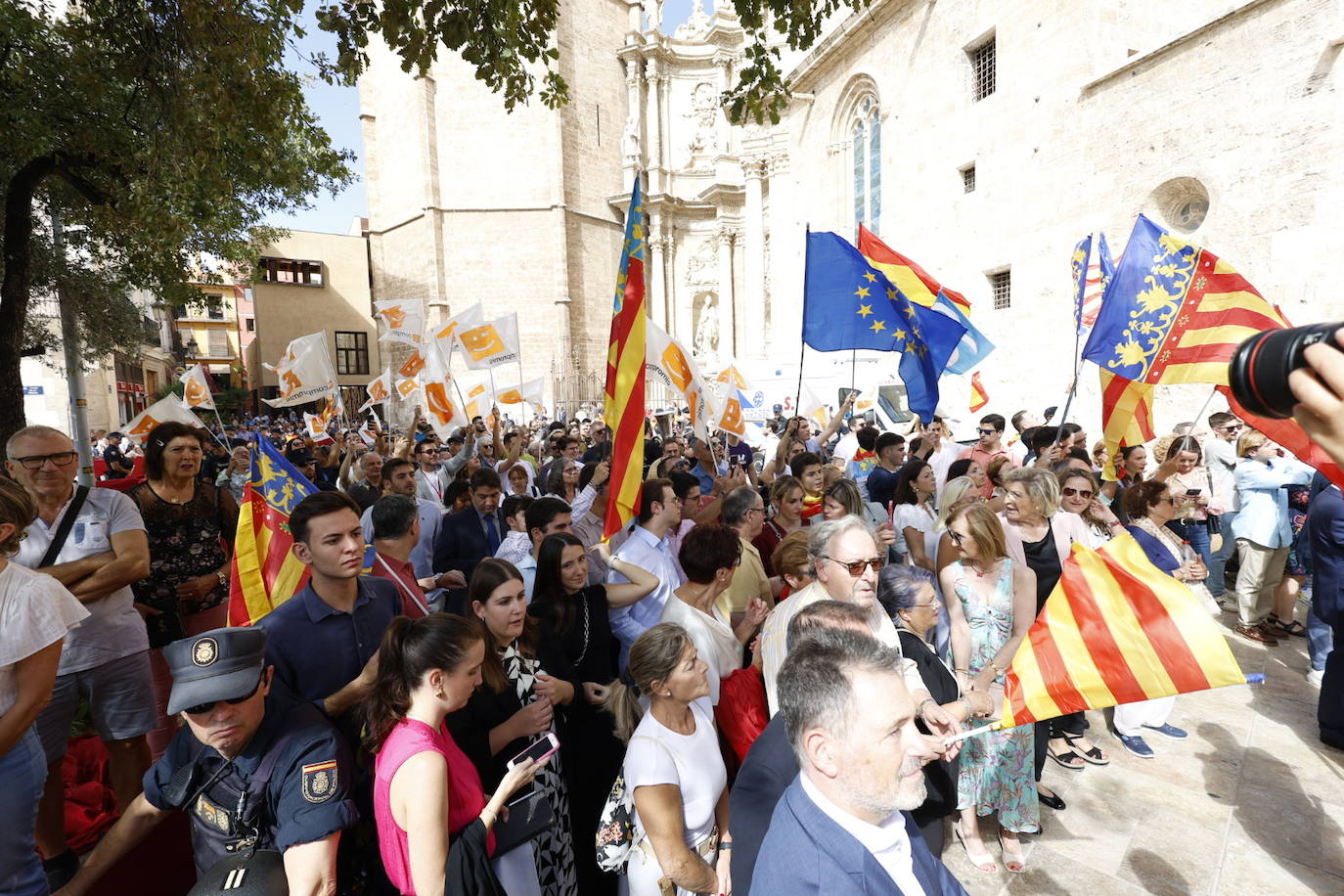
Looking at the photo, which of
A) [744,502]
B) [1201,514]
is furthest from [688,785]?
[1201,514]

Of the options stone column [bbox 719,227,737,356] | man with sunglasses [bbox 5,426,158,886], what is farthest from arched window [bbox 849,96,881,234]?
man with sunglasses [bbox 5,426,158,886]

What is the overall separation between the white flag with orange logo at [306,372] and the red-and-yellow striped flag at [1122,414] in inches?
361

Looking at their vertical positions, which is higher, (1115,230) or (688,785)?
(1115,230)

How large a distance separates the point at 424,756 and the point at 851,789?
3.80 feet

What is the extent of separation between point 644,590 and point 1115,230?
40.3 feet

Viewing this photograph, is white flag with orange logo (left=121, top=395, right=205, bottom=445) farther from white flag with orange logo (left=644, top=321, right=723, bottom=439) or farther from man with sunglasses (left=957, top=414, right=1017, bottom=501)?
man with sunglasses (left=957, top=414, right=1017, bottom=501)

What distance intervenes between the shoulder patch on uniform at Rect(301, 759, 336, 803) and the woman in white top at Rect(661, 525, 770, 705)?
146 cm

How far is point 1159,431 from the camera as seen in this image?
36.9 feet

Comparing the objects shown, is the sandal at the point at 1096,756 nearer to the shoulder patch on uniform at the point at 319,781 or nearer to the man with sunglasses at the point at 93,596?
the shoulder patch on uniform at the point at 319,781

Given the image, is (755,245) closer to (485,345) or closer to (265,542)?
(485,345)

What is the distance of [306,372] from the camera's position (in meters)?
8.76

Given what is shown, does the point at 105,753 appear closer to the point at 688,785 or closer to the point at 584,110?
the point at 688,785

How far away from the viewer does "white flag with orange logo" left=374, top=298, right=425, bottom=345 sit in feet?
34.7

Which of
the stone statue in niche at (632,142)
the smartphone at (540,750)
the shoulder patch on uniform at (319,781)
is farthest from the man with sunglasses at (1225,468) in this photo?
the stone statue in niche at (632,142)
